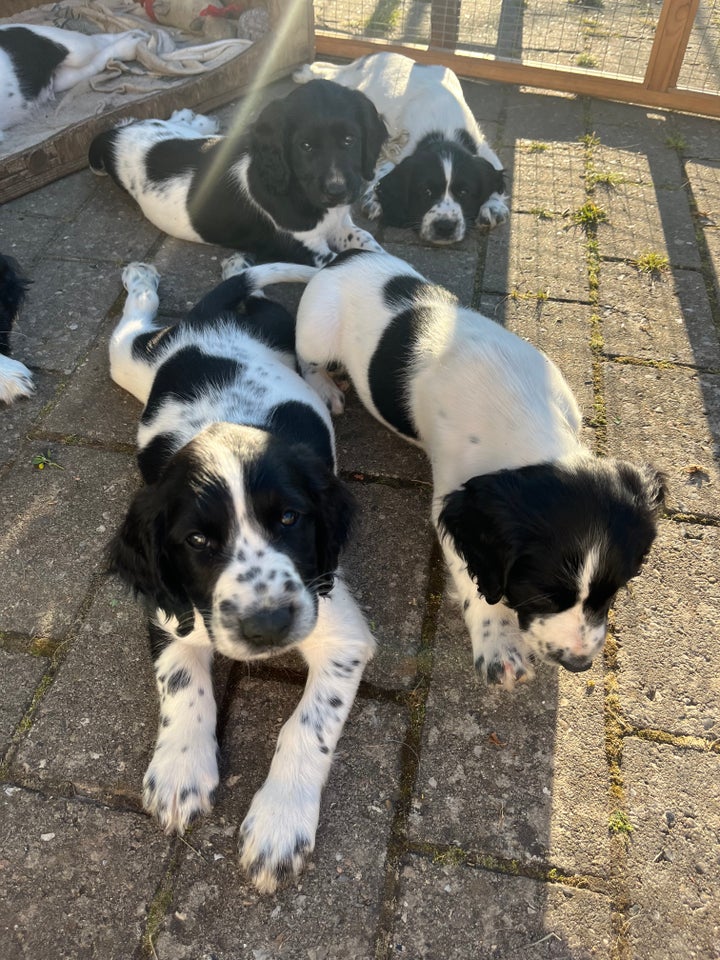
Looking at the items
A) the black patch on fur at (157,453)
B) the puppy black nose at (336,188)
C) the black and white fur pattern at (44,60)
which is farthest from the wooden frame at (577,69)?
the black patch on fur at (157,453)

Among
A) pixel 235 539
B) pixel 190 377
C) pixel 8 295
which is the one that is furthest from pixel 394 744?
pixel 8 295

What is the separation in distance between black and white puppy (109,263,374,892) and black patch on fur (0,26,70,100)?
4.43 m

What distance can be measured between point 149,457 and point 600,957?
2.10 metres

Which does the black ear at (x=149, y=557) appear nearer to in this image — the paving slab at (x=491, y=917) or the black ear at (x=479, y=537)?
the black ear at (x=479, y=537)

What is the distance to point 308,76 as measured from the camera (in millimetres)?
6164

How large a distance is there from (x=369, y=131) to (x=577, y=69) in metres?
3.16

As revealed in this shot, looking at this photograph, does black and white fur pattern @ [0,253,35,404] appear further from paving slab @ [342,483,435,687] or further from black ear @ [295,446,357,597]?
black ear @ [295,446,357,597]

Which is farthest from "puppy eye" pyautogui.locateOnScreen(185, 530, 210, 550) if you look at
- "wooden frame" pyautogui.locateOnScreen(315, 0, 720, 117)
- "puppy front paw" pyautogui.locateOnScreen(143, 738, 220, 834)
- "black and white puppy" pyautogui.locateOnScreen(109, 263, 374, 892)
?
"wooden frame" pyautogui.locateOnScreen(315, 0, 720, 117)

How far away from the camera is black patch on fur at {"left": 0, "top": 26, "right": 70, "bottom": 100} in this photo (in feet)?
18.6

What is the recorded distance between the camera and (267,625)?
77.8 inches

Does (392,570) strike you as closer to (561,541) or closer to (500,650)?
(500,650)

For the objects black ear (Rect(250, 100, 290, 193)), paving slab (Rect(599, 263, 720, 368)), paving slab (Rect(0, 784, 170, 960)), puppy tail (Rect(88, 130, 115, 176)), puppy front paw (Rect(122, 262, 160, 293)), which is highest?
black ear (Rect(250, 100, 290, 193))

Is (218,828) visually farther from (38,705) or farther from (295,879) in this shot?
(38,705)

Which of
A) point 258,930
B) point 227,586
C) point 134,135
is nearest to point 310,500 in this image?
point 227,586
